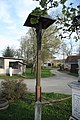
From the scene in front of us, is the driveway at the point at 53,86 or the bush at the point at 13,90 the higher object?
the bush at the point at 13,90

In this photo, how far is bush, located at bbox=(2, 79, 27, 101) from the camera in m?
10.3

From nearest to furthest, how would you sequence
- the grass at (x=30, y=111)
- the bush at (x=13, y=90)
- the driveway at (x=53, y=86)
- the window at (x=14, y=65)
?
the grass at (x=30, y=111) → the bush at (x=13, y=90) → the driveway at (x=53, y=86) → the window at (x=14, y=65)

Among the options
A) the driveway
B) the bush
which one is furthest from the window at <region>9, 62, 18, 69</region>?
the bush

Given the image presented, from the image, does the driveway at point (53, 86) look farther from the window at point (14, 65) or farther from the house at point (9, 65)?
the window at point (14, 65)

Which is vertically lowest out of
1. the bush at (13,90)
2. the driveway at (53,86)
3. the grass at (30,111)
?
the driveway at (53,86)

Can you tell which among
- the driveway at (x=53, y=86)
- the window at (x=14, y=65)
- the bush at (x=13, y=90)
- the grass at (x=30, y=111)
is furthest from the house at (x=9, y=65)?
the grass at (x=30, y=111)

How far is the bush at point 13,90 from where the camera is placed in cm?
1026

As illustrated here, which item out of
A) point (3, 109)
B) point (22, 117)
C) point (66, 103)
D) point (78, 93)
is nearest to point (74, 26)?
point (78, 93)

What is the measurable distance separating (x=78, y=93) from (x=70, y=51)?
243 ft

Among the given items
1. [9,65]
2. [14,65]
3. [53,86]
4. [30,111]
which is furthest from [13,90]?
[14,65]

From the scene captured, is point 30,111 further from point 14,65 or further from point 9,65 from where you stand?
point 14,65

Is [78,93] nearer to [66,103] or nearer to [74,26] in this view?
[74,26]

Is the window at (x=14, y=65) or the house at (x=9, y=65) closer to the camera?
the house at (x=9, y=65)

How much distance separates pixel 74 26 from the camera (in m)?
4.72
